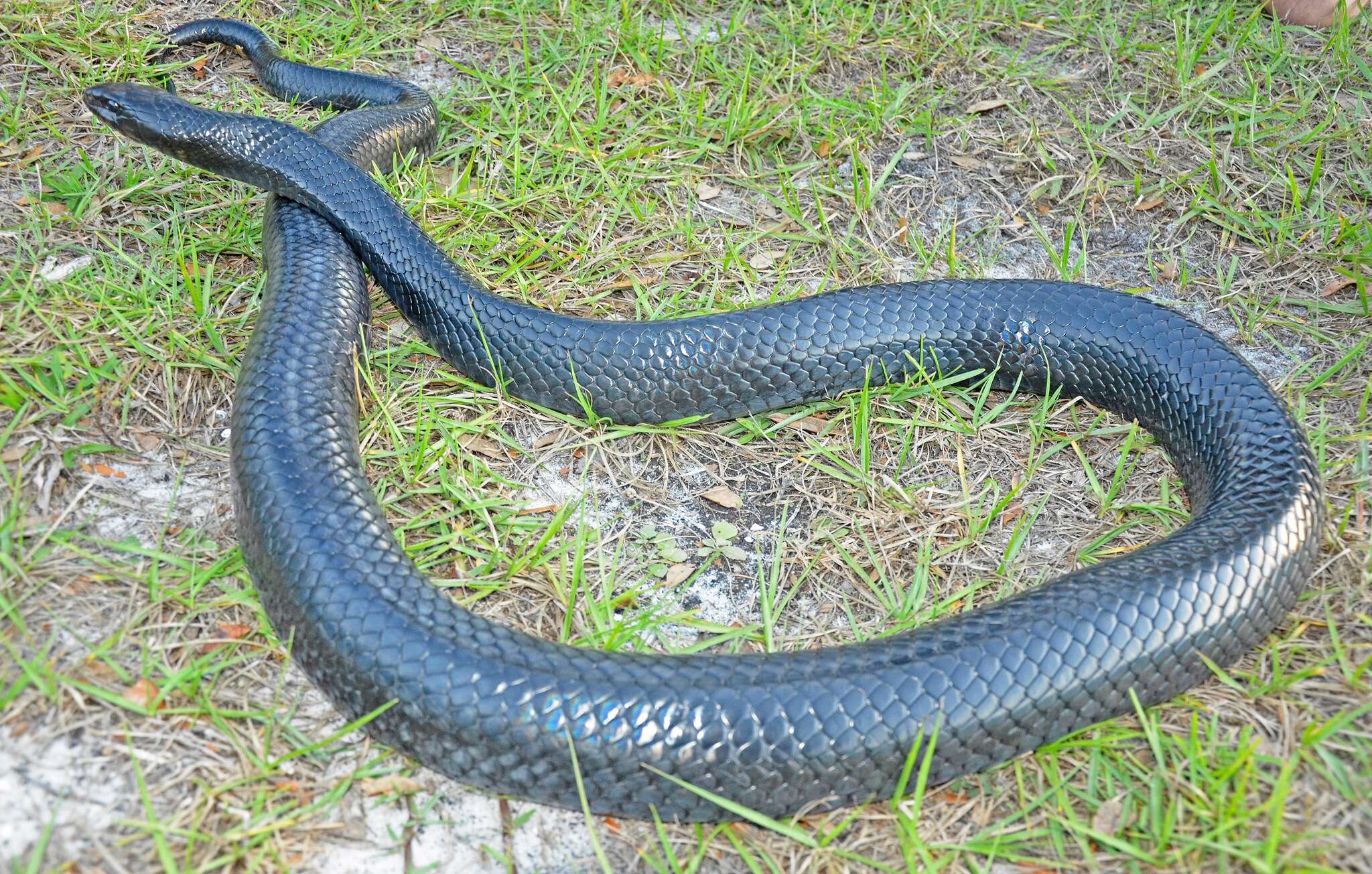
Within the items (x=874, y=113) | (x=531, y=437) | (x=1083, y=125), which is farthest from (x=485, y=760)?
(x=1083, y=125)

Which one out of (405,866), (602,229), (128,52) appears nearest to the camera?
(405,866)

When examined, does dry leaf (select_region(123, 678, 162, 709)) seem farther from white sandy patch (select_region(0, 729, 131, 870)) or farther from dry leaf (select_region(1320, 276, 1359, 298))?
dry leaf (select_region(1320, 276, 1359, 298))

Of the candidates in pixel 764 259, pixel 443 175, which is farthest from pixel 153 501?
pixel 764 259

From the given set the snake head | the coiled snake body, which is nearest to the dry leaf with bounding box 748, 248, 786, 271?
the coiled snake body

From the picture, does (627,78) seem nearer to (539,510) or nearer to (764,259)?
(764,259)

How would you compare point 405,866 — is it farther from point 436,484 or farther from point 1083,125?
point 1083,125

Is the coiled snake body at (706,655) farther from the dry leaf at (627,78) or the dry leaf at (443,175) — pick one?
the dry leaf at (627,78)
